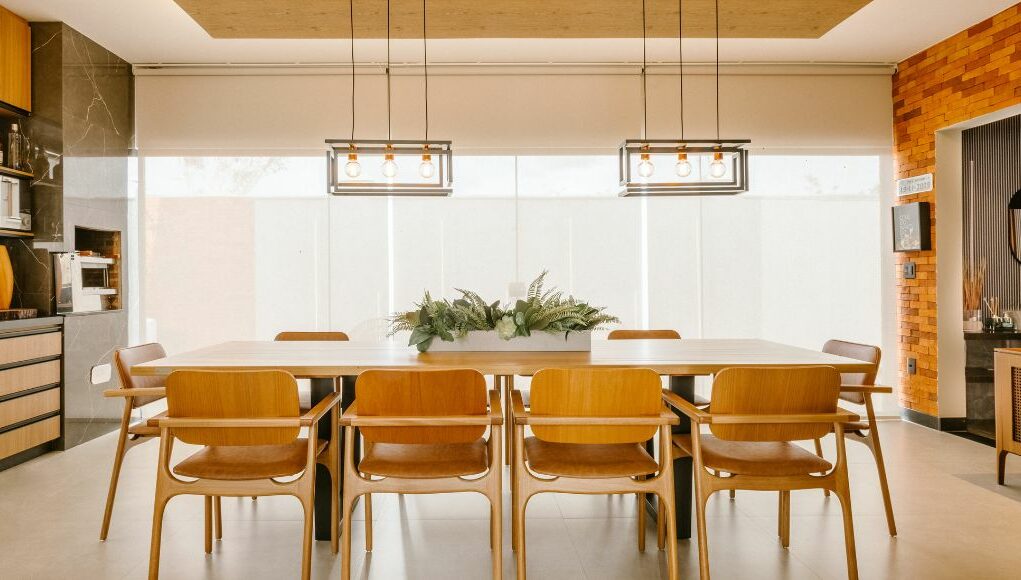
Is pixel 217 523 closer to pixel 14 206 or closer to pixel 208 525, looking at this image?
pixel 208 525

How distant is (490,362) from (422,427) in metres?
0.52

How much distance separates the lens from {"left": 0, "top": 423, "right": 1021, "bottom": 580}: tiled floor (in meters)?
2.52

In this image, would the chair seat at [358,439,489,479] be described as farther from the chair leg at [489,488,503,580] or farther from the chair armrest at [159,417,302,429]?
the chair armrest at [159,417,302,429]

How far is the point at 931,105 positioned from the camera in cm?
499

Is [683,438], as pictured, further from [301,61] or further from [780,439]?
[301,61]

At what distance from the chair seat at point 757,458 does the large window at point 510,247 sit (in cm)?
308

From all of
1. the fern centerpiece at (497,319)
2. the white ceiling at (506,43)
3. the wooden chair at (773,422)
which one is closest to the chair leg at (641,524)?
the wooden chair at (773,422)

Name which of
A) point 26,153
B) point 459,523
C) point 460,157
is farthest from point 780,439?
point 26,153

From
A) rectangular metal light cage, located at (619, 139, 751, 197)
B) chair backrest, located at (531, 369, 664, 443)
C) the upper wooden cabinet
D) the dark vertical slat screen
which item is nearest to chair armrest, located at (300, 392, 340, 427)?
chair backrest, located at (531, 369, 664, 443)

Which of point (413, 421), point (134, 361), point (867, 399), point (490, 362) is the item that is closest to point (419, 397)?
point (413, 421)

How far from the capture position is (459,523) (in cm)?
303

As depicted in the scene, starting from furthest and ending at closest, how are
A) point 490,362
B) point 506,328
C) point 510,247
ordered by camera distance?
point 510,247, point 506,328, point 490,362

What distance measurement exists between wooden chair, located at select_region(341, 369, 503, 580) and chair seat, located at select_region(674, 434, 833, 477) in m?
0.84

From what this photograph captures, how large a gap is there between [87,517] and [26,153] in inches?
111
